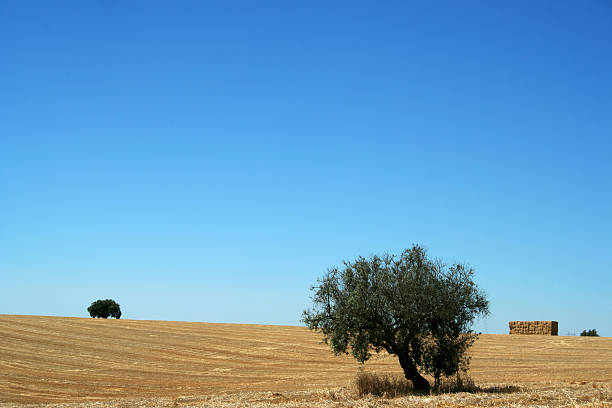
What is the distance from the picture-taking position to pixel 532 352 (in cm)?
4794

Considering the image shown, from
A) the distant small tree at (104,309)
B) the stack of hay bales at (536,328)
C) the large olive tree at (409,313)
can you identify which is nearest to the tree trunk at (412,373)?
the large olive tree at (409,313)

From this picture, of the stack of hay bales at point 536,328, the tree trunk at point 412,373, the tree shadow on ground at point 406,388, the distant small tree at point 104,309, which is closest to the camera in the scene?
the tree shadow on ground at point 406,388

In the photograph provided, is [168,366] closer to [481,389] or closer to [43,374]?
[43,374]

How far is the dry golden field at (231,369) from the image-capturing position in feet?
77.9

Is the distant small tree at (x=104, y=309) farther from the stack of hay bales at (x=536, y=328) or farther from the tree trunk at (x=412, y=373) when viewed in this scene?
the tree trunk at (x=412, y=373)

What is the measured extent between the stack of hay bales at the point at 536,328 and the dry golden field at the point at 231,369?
22.2 feet

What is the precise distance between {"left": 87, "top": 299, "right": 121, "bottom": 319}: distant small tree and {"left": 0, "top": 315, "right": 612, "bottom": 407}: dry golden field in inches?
943

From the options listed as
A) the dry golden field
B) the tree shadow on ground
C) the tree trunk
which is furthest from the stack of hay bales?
the tree trunk

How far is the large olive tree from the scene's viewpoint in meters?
24.3

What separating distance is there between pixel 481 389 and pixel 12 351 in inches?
1307

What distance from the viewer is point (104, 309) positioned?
8725cm

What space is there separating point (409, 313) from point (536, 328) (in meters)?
48.5

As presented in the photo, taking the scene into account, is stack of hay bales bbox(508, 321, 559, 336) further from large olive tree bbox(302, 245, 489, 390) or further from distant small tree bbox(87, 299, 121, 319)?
distant small tree bbox(87, 299, 121, 319)

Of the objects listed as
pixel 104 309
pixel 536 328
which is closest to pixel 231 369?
pixel 536 328
